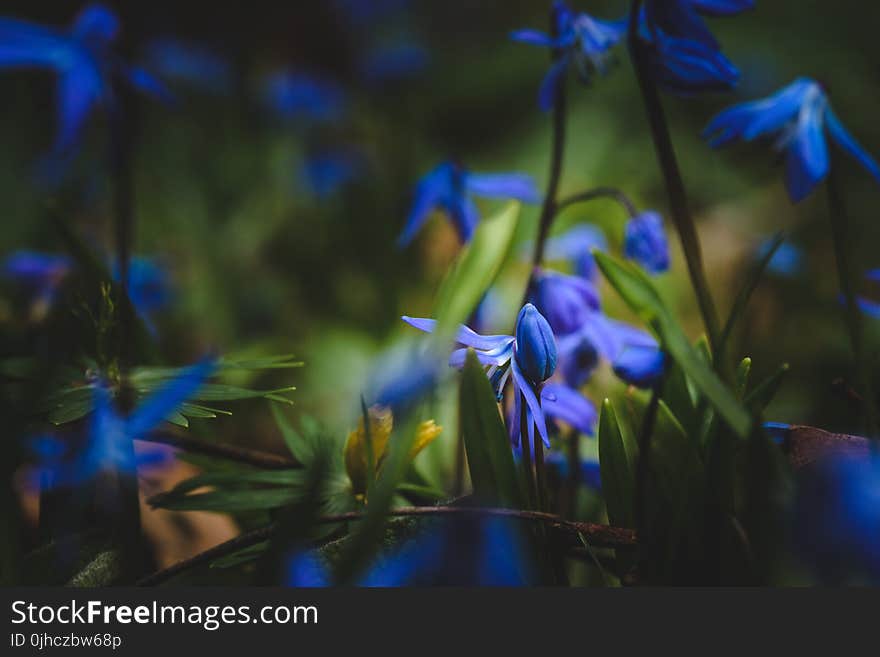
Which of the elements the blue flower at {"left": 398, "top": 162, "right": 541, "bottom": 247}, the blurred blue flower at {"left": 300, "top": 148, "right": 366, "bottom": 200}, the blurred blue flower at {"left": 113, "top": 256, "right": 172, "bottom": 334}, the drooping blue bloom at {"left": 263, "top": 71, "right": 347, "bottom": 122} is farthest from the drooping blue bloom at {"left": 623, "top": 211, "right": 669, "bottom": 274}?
the drooping blue bloom at {"left": 263, "top": 71, "right": 347, "bottom": 122}

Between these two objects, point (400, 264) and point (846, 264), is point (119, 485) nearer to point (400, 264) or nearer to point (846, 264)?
point (846, 264)

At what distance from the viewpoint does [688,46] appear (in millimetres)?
525

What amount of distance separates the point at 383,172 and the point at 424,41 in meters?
0.74

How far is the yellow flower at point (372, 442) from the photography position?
55 centimetres

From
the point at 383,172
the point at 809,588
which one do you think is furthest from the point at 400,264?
the point at 809,588

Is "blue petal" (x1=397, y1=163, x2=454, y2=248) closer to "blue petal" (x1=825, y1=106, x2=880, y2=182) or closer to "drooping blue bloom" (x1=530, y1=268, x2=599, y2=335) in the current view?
"drooping blue bloom" (x1=530, y1=268, x2=599, y2=335)

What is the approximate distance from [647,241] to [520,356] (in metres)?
0.37

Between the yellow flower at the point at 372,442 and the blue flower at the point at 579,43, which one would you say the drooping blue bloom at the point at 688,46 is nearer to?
the blue flower at the point at 579,43

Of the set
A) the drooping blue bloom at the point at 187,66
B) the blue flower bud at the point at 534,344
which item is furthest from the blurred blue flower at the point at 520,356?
the drooping blue bloom at the point at 187,66

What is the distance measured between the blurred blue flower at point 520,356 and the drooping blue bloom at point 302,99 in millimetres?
1791

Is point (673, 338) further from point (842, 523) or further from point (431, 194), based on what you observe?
point (431, 194)

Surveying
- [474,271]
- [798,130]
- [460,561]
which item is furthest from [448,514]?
[798,130]

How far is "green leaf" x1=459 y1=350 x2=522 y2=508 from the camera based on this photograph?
0.45 m

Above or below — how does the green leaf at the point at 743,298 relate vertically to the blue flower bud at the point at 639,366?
above
